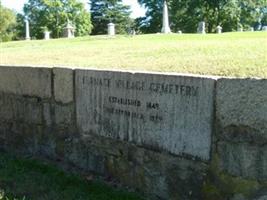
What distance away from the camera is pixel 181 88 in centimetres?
402

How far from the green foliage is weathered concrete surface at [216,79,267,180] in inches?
2115

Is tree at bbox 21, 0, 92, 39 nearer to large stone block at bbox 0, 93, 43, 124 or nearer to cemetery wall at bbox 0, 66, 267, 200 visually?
large stone block at bbox 0, 93, 43, 124

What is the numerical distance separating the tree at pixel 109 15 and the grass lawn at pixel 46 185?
64.3 m

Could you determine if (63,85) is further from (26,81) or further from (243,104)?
(243,104)

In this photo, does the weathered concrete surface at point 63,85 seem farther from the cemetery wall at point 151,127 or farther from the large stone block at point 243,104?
the large stone block at point 243,104

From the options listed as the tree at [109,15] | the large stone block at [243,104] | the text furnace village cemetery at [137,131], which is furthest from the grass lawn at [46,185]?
the tree at [109,15]

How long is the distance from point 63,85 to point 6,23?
60.6 meters

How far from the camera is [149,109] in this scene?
14.2 ft

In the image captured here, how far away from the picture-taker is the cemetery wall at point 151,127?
361 centimetres

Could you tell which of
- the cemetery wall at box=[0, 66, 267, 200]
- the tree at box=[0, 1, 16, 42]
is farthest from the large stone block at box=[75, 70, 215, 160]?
the tree at box=[0, 1, 16, 42]

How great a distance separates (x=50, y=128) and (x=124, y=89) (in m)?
1.38

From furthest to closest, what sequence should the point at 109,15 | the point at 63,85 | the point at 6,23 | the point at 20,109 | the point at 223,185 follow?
1. the point at 109,15
2. the point at 6,23
3. the point at 20,109
4. the point at 63,85
5. the point at 223,185

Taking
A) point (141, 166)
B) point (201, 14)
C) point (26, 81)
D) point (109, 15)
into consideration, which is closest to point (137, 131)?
point (141, 166)

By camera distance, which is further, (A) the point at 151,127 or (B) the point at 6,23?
(B) the point at 6,23
